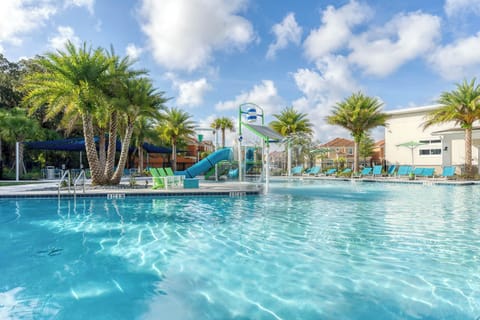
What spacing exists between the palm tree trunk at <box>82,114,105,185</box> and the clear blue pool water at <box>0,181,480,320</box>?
25.2 ft

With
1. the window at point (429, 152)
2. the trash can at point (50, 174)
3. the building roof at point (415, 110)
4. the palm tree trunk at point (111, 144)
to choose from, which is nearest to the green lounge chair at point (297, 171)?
the building roof at point (415, 110)

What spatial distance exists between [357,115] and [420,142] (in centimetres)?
893

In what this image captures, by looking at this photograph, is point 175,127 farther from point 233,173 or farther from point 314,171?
point 314,171

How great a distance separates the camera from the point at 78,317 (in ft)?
11.2

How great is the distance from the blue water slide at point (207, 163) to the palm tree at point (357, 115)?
527 inches

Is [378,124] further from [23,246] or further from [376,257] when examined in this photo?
[23,246]

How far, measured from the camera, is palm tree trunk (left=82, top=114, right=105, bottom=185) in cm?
1636

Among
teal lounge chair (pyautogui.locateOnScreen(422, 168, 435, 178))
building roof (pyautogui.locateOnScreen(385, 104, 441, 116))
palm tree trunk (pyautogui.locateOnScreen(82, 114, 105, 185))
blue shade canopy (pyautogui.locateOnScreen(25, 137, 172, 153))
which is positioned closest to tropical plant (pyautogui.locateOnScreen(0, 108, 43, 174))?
blue shade canopy (pyautogui.locateOnScreen(25, 137, 172, 153))

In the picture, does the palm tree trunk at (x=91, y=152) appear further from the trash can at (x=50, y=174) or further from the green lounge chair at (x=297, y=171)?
the green lounge chair at (x=297, y=171)

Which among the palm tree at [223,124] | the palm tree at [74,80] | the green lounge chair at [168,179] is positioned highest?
the palm tree at [223,124]

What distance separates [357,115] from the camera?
28688mm

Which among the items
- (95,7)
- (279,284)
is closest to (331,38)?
(95,7)

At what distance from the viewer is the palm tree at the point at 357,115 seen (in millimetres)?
28889

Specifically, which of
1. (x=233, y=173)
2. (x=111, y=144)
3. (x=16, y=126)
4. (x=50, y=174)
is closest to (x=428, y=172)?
(x=233, y=173)
